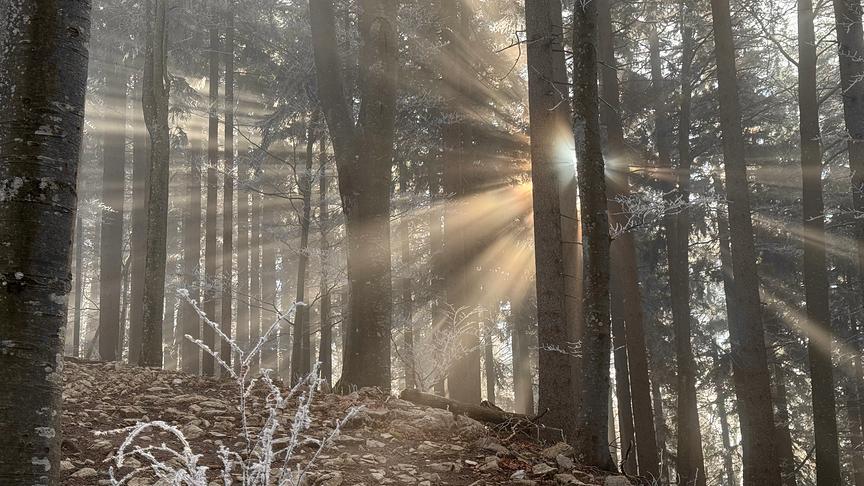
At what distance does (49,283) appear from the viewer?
263cm

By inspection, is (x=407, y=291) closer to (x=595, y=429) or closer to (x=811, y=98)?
(x=811, y=98)

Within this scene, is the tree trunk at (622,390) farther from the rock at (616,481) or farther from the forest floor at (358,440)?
the rock at (616,481)

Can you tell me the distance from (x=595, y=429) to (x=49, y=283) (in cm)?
472

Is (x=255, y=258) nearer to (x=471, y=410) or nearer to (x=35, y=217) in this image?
(x=471, y=410)

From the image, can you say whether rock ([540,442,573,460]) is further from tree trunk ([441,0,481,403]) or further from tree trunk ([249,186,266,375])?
tree trunk ([249,186,266,375])

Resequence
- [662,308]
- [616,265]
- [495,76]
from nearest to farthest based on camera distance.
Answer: [616,265], [495,76], [662,308]

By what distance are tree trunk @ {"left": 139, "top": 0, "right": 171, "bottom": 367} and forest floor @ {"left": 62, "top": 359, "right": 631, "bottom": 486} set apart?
204 cm

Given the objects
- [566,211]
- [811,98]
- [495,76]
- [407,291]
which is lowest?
[407,291]

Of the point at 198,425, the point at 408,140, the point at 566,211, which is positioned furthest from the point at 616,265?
the point at 198,425

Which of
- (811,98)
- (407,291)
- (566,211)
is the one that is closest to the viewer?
(566,211)

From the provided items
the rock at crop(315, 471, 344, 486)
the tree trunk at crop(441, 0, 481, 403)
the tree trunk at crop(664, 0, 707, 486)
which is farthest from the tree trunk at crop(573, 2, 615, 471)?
the tree trunk at crop(664, 0, 707, 486)

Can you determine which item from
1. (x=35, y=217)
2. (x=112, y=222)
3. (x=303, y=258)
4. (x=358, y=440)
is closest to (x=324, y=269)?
(x=303, y=258)

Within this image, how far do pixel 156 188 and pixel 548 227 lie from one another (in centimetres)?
588

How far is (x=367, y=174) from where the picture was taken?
845cm
